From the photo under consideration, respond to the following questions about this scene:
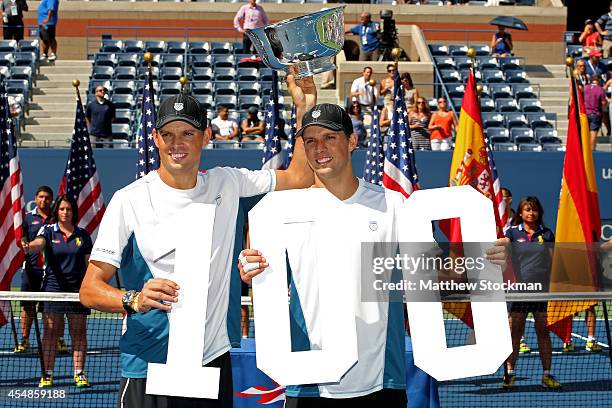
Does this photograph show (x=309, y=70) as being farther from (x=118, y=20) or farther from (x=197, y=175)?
(x=118, y=20)

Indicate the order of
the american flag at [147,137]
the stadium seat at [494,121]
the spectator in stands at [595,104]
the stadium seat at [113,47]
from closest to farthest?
1. the american flag at [147,137]
2. the spectator in stands at [595,104]
3. the stadium seat at [494,121]
4. the stadium seat at [113,47]

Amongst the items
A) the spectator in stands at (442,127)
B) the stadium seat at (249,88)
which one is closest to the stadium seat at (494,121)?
the spectator in stands at (442,127)

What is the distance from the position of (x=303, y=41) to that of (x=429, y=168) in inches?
502

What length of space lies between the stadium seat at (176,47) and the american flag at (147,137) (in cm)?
1215

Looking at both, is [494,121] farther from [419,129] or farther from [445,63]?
[445,63]

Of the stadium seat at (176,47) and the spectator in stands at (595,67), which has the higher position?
the stadium seat at (176,47)

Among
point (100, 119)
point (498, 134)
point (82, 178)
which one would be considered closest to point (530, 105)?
point (498, 134)

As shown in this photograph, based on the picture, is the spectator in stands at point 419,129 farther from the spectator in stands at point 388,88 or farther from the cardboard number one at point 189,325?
the cardboard number one at point 189,325

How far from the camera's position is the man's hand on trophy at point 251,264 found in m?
5.23

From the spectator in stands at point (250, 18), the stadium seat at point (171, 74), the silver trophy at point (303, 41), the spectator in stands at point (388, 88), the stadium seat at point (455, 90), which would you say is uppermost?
the spectator in stands at point (250, 18)

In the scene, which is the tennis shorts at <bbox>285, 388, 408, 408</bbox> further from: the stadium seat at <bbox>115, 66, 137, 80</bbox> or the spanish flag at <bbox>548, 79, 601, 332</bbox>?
the stadium seat at <bbox>115, 66, 137, 80</bbox>

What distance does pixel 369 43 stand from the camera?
2461 cm

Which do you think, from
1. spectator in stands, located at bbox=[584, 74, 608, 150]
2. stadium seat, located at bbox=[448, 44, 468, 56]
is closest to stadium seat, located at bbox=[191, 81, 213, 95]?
stadium seat, located at bbox=[448, 44, 468, 56]

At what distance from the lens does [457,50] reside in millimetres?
26469
